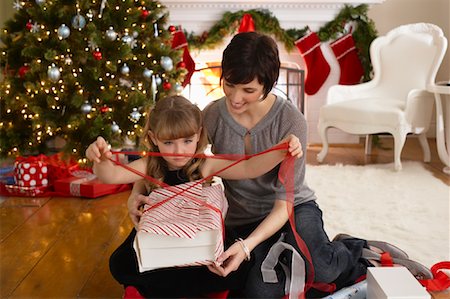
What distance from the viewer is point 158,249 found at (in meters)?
1.36

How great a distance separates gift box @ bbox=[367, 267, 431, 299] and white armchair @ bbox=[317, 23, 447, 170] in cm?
230

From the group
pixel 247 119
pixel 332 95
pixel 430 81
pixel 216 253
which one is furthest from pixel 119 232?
pixel 430 81

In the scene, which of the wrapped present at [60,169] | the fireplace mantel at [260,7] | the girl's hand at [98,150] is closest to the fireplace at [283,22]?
the fireplace mantel at [260,7]

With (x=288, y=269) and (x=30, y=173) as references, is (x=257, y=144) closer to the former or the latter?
(x=288, y=269)

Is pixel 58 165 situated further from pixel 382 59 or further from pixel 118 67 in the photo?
pixel 382 59

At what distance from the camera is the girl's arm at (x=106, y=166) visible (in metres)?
1.43

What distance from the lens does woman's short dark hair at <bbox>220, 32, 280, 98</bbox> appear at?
1.50 meters

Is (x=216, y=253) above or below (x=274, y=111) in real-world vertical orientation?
below

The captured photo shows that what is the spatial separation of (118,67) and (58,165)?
0.67 m

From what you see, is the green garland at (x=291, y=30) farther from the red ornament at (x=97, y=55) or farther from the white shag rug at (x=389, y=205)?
the red ornament at (x=97, y=55)

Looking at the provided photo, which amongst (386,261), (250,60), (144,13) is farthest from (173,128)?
(144,13)

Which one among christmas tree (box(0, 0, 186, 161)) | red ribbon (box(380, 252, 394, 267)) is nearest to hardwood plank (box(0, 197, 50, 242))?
christmas tree (box(0, 0, 186, 161))

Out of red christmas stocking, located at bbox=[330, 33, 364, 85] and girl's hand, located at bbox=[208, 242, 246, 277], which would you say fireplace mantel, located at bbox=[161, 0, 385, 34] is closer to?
red christmas stocking, located at bbox=[330, 33, 364, 85]

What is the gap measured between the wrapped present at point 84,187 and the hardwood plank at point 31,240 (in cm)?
7
